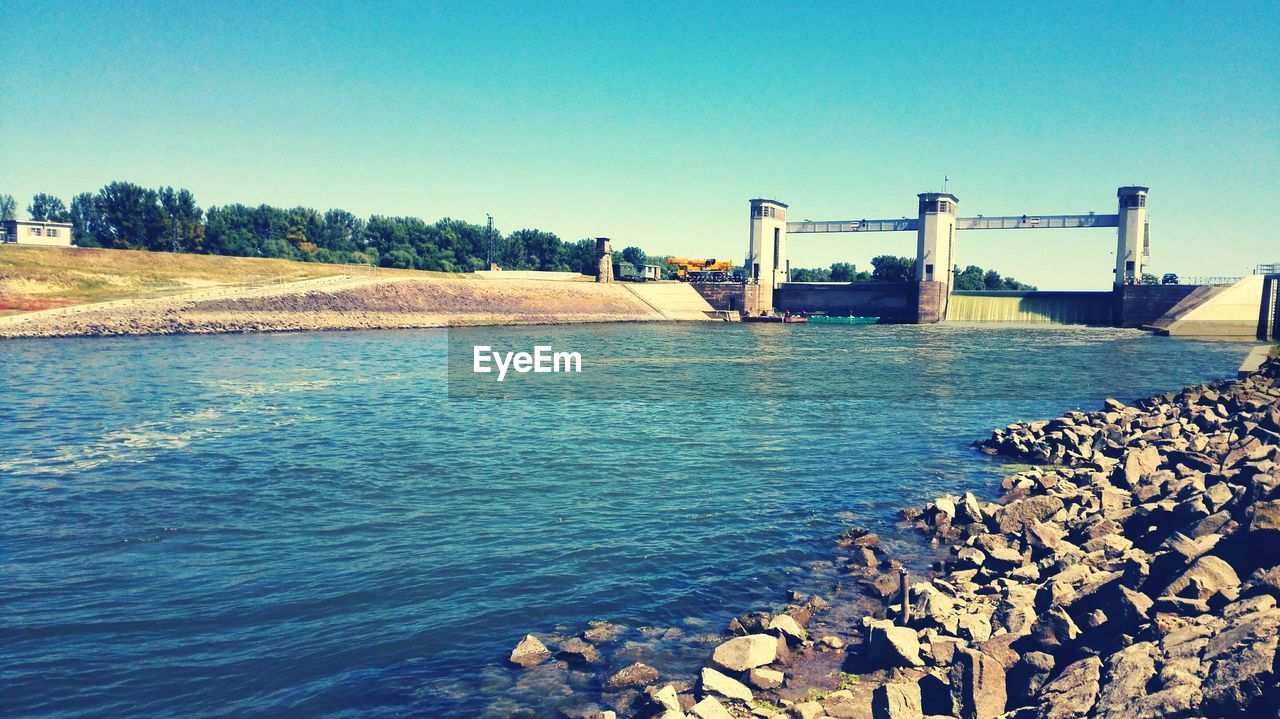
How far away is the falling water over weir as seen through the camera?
106 m

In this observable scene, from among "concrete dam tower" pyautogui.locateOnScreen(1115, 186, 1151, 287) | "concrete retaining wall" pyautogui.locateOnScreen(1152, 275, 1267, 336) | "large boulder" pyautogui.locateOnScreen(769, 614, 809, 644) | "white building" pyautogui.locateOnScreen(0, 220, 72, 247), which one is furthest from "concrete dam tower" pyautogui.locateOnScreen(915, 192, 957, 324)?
"white building" pyautogui.locateOnScreen(0, 220, 72, 247)

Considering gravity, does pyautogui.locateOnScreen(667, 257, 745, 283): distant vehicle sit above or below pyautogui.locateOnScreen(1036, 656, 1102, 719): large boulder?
above

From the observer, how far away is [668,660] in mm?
11406

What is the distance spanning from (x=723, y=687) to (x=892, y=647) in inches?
100

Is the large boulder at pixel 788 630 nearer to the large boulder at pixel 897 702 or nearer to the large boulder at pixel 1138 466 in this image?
the large boulder at pixel 897 702

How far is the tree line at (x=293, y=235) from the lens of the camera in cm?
12650

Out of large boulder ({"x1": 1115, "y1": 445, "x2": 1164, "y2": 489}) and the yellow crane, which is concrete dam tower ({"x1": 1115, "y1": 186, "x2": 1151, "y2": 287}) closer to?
the yellow crane

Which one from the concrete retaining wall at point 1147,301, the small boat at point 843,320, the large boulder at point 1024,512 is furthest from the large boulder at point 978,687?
the small boat at point 843,320

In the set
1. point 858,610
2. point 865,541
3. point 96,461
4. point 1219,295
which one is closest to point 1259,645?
point 858,610

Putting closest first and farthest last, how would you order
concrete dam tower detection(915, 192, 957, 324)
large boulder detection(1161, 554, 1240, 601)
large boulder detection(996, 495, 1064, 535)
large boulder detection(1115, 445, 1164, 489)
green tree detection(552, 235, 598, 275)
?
large boulder detection(1161, 554, 1240, 601)
large boulder detection(996, 495, 1064, 535)
large boulder detection(1115, 445, 1164, 489)
concrete dam tower detection(915, 192, 957, 324)
green tree detection(552, 235, 598, 275)

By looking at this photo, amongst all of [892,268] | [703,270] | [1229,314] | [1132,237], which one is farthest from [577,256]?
[1229,314]

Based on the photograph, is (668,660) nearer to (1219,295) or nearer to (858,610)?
(858,610)

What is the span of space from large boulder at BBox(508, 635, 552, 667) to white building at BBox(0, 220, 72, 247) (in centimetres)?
11220

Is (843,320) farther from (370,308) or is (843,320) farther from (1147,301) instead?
(370,308)
